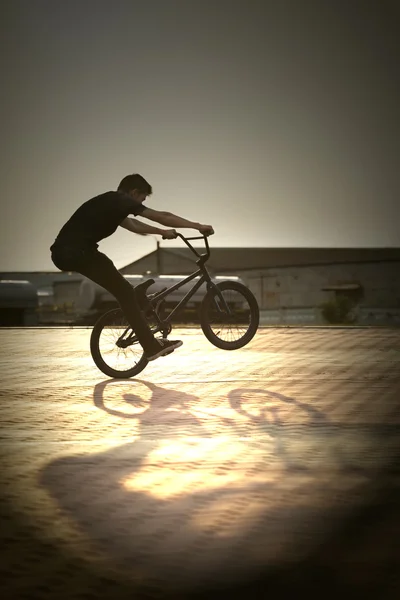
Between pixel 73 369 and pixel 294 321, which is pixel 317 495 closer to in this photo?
pixel 73 369

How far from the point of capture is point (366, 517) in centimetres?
371

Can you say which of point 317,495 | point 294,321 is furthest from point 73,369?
point 294,321

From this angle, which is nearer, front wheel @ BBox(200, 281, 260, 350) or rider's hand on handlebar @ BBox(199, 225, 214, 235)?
rider's hand on handlebar @ BBox(199, 225, 214, 235)

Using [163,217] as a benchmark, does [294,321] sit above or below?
below

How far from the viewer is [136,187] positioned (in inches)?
349

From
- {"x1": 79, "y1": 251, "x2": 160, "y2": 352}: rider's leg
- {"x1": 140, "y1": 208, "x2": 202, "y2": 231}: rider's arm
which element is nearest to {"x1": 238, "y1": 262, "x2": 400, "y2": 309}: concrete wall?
{"x1": 79, "y1": 251, "x2": 160, "y2": 352}: rider's leg

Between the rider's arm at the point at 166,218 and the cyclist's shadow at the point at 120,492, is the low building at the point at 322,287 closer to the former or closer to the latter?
the rider's arm at the point at 166,218

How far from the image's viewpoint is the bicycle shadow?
317 centimetres

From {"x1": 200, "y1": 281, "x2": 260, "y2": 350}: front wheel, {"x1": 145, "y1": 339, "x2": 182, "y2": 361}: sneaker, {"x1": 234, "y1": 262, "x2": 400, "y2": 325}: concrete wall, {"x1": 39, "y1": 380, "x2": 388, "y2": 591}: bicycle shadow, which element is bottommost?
{"x1": 234, "y1": 262, "x2": 400, "y2": 325}: concrete wall

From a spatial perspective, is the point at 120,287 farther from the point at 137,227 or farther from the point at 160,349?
the point at 160,349

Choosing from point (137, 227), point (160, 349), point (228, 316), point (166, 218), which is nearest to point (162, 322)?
point (160, 349)

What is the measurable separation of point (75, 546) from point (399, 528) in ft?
4.11

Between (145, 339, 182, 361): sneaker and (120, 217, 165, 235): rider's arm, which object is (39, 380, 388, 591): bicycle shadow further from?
(120, 217, 165, 235): rider's arm

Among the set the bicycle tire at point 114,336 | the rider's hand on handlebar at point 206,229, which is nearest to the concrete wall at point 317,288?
the bicycle tire at point 114,336
